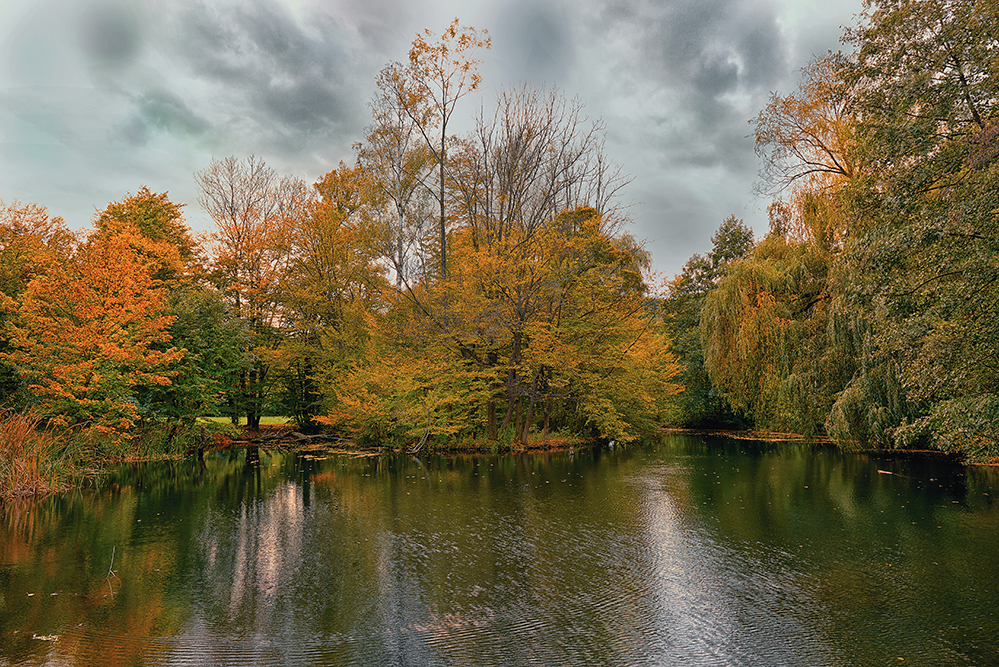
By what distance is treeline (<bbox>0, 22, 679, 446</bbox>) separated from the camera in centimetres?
1570

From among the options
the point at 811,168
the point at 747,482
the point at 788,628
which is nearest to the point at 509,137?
the point at 811,168

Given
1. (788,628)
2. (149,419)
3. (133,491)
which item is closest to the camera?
(788,628)

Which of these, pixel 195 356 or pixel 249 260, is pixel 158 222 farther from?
pixel 195 356

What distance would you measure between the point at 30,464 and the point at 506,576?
10.5 m

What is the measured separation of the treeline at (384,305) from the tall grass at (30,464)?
1787mm

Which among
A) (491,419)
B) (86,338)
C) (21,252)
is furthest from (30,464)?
(491,419)

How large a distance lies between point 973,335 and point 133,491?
51.0 feet

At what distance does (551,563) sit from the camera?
22.8 feet

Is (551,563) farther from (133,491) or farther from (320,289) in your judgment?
(320,289)

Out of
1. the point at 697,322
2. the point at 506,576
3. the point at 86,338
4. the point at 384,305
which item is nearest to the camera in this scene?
the point at 506,576

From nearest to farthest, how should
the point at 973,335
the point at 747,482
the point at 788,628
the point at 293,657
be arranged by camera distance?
the point at 293,657, the point at 788,628, the point at 973,335, the point at 747,482

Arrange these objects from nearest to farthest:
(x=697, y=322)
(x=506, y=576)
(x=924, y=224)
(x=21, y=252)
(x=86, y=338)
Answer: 1. (x=506, y=576)
2. (x=924, y=224)
3. (x=86, y=338)
4. (x=21, y=252)
5. (x=697, y=322)

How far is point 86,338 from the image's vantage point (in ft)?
48.5

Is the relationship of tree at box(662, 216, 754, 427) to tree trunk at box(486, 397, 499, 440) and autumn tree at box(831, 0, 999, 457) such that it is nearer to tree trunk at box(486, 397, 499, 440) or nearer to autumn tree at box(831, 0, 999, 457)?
tree trunk at box(486, 397, 499, 440)
